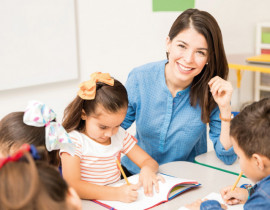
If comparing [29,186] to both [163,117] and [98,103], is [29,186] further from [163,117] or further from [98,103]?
[163,117]

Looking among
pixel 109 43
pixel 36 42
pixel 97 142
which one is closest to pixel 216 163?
pixel 97 142

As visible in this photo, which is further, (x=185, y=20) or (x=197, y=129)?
(x=197, y=129)

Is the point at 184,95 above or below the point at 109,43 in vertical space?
below

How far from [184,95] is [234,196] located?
0.62 metres

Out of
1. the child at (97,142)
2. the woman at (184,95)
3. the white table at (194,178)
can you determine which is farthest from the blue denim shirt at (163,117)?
the child at (97,142)

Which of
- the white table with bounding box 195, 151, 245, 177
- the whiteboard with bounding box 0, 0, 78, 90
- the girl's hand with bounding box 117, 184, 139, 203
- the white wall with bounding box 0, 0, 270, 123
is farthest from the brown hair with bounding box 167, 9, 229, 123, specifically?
the white wall with bounding box 0, 0, 270, 123

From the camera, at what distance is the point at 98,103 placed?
4.47 feet

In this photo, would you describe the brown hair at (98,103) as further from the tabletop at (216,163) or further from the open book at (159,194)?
the tabletop at (216,163)

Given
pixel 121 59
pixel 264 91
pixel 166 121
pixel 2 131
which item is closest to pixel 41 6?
pixel 121 59

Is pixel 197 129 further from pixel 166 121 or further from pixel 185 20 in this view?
pixel 185 20

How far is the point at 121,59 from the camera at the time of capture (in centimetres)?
295

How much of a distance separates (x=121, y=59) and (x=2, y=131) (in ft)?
6.21

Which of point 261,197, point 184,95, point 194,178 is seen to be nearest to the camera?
point 261,197

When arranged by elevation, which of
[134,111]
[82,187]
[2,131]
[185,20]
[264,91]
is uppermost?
[185,20]
